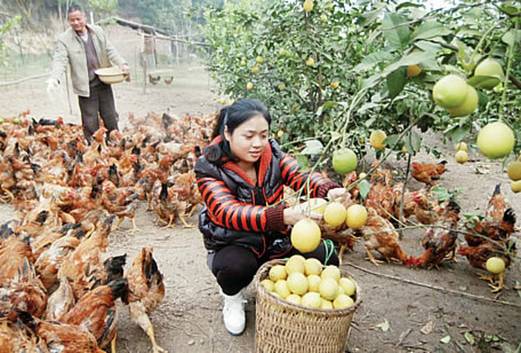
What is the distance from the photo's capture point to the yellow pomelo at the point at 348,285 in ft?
6.84

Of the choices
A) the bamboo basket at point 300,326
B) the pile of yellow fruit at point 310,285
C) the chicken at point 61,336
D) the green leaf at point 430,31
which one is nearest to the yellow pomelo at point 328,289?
the pile of yellow fruit at point 310,285

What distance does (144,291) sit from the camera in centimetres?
239

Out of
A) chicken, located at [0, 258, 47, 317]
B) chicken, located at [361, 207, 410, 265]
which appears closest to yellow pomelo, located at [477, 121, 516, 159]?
chicken, located at [0, 258, 47, 317]

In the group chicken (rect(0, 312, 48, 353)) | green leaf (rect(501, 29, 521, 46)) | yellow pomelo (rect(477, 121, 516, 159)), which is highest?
green leaf (rect(501, 29, 521, 46))

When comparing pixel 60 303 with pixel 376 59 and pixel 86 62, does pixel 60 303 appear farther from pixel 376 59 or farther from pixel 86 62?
pixel 86 62

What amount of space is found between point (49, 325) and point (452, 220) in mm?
2886

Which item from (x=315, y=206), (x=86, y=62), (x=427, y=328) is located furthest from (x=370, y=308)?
(x=86, y=62)

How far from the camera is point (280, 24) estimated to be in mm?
4168

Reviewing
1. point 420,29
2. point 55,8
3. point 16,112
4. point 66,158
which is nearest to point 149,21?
point 55,8

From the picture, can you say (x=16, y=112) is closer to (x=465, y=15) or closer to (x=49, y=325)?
(x=49, y=325)

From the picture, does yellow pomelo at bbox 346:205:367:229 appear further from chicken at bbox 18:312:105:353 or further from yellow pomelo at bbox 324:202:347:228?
chicken at bbox 18:312:105:353

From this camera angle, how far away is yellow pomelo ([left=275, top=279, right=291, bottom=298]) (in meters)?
2.01

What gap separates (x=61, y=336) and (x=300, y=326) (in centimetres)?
103

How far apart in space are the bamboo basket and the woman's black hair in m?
0.71
